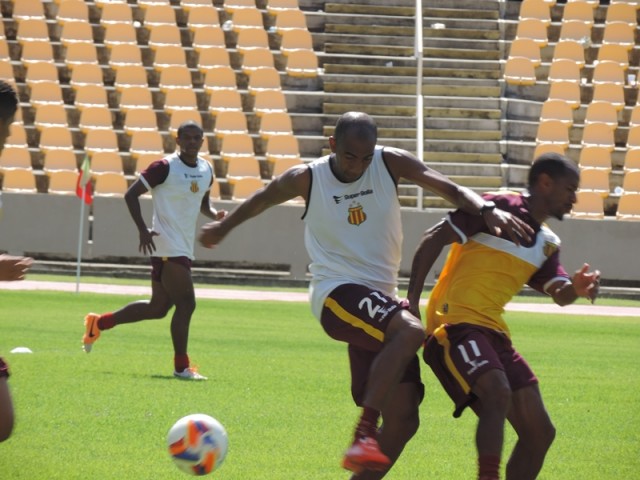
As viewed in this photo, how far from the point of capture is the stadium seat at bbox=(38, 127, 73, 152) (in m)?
28.6

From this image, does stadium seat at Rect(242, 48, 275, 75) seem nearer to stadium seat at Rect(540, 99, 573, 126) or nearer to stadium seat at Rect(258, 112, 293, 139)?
stadium seat at Rect(258, 112, 293, 139)

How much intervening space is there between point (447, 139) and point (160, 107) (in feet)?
22.8

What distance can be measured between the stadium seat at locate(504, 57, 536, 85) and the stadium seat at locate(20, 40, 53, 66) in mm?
11106

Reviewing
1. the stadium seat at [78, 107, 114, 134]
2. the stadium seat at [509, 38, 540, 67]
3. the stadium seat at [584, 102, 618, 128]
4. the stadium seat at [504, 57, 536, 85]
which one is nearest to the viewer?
the stadium seat at [78, 107, 114, 134]

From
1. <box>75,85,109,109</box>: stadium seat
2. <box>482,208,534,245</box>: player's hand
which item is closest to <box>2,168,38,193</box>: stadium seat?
<box>75,85,109,109</box>: stadium seat

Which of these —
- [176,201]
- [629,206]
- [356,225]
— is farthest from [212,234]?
[629,206]

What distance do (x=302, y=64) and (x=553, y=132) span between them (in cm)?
628

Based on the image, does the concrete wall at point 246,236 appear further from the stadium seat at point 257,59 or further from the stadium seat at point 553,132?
the stadium seat at point 257,59

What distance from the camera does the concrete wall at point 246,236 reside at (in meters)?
25.7

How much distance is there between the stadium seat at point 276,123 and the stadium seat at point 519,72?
5.47 metres

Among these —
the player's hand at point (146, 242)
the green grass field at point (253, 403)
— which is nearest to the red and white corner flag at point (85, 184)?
the green grass field at point (253, 403)

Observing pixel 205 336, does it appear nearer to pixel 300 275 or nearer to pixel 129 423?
pixel 129 423

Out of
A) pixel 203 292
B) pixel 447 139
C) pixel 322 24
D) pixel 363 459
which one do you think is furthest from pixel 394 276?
pixel 322 24

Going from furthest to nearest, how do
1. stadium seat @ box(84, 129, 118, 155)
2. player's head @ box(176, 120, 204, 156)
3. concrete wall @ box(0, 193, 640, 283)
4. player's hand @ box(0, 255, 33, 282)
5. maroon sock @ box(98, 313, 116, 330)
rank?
stadium seat @ box(84, 129, 118, 155) < concrete wall @ box(0, 193, 640, 283) < maroon sock @ box(98, 313, 116, 330) < player's head @ box(176, 120, 204, 156) < player's hand @ box(0, 255, 33, 282)
